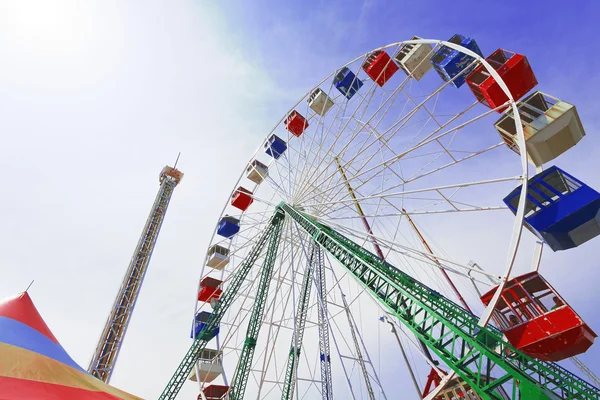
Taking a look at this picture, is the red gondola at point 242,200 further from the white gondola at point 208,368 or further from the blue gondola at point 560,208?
the blue gondola at point 560,208

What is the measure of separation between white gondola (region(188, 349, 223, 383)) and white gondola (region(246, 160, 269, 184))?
956 centimetres

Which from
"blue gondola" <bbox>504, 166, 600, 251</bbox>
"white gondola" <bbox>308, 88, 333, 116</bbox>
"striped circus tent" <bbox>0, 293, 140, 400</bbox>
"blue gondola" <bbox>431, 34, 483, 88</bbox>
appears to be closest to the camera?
"striped circus tent" <bbox>0, 293, 140, 400</bbox>

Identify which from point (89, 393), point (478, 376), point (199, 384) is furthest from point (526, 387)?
point (199, 384)

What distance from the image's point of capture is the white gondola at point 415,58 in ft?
45.9

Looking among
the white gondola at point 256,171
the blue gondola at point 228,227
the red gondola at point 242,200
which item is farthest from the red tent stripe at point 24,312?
the white gondola at point 256,171

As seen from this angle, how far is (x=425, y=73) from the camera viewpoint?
572 inches

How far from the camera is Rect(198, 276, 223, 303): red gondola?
20078 mm

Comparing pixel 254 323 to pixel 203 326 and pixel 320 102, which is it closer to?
pixel 203 326

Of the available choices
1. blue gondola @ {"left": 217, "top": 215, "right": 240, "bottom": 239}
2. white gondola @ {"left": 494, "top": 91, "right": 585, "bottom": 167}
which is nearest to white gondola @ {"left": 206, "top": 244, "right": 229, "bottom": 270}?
blue gondola @ {"left": 217, "top": 215, "right": 240, "bottom": 239}

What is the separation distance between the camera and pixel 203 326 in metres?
18.8

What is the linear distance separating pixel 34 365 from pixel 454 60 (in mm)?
15023

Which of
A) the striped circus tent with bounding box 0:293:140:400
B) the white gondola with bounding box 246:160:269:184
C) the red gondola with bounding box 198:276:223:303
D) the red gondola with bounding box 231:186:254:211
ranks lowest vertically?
the striped circus tent with bounding box 0:293:140:400

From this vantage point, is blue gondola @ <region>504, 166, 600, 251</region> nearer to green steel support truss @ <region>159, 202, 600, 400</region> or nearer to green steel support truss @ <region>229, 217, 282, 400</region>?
green steel support truss @ <region>159, 202, 600, 400</region>

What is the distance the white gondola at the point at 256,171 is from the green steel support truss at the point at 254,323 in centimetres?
470
